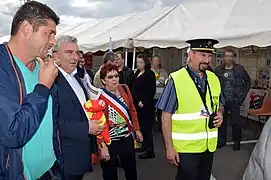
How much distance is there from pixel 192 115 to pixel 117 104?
3.05 ft

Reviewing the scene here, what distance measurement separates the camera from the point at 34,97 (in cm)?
169

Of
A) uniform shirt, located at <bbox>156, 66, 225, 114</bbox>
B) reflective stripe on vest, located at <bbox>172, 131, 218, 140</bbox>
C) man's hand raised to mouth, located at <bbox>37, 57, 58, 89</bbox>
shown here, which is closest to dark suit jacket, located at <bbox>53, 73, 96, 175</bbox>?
uniform shirt, located at <bbox>156, 66, 225, 114</bbox>

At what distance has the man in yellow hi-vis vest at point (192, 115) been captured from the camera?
343cm

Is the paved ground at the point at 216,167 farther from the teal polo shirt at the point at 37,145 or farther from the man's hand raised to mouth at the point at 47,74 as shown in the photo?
the man's hand raised to mouth at the point at 47,74

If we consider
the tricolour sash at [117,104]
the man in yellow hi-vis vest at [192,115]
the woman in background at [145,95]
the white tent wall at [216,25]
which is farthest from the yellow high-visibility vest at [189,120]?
the woman in background at [145,95]

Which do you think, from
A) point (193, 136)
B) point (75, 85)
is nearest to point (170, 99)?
point (193, 136)

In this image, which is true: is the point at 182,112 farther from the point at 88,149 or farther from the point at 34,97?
the point at 34,97

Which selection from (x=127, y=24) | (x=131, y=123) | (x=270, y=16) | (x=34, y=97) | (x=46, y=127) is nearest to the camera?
(x=34, y=97)

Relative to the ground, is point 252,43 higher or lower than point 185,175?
higher

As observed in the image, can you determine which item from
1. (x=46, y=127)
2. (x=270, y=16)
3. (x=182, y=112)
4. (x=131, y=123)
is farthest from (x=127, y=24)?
(x=46, y=127)

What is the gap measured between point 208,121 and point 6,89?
7.27ft

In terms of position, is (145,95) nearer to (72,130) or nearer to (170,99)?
(170,99)

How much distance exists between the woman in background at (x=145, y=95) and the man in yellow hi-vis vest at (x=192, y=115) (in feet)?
9.82

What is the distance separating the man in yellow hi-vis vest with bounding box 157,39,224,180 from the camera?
11.2 feet
